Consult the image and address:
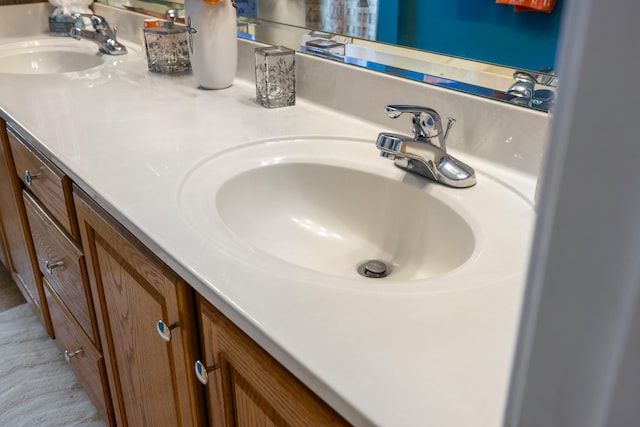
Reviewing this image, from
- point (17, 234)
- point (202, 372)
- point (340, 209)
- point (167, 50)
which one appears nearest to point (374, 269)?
point (340, 209)

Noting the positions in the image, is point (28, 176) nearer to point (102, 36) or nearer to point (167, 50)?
point (167, 50)

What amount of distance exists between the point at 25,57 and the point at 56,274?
35.6 inches

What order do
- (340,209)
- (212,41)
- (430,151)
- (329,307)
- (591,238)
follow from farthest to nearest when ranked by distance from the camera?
1. (212,41)
2. (340,209)
3. (430,151)
4. (329,307)
5. (591,238)

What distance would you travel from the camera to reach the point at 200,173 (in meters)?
0.97

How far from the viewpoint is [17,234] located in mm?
1656

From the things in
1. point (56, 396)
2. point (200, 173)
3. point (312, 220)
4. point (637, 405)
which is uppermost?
point (637, 405)

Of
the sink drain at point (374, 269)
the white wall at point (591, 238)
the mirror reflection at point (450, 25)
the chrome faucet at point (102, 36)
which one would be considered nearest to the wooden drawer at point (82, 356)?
the sink drain at point (374, 269)

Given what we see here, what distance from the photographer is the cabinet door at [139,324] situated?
818mm

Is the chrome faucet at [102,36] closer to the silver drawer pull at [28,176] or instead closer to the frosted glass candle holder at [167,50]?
the frosted glass candle holder at [167,50]

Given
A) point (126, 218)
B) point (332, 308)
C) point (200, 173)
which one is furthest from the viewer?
point (200, 173)

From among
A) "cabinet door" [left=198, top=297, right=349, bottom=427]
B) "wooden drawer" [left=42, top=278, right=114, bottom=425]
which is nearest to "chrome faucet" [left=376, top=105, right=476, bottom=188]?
"cabinet door" [left=198, top=297, right=349, bottom=427]

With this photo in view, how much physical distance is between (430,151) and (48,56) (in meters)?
1.54

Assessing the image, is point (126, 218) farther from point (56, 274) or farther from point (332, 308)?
point (56, 274)

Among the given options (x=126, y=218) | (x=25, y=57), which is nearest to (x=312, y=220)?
(x=126, y=218)
